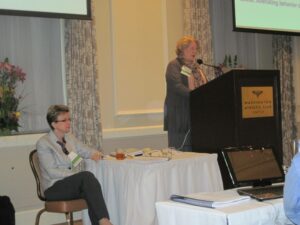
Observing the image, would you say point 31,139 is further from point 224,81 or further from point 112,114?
point 224,81

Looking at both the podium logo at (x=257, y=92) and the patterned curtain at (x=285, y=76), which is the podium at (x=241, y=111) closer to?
the podium logo at (x=257, y=92)

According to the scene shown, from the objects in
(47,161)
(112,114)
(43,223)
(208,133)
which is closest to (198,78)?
(208,133)

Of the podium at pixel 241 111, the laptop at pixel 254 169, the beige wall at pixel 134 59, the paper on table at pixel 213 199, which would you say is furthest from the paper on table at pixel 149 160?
the beige wall at pixel 134 59

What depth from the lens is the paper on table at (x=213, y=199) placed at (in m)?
1.93

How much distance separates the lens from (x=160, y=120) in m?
6.01

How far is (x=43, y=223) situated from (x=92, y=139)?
97 cm

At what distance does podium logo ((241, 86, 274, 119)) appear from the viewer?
335 cm

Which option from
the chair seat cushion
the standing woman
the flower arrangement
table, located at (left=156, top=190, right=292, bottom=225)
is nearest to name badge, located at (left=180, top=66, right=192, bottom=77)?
the standing woman

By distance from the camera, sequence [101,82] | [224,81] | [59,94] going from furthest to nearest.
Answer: [101,82] → [59,94] → [224,81]

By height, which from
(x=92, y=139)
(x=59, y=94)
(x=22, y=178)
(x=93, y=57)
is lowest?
(x=22, y=178)

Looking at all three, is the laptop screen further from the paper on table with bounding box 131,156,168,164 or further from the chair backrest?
the chair backrest

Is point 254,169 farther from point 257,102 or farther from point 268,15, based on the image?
point 268,15

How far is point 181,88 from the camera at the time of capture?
3992 mm

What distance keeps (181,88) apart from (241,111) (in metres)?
0.79
